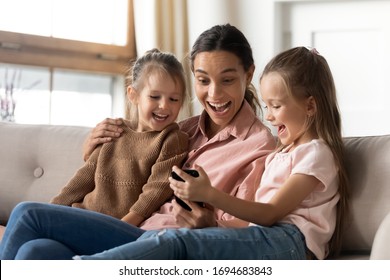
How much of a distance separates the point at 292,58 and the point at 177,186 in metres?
0.47

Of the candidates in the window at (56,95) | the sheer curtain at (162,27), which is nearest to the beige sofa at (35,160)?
the window at (56,95)

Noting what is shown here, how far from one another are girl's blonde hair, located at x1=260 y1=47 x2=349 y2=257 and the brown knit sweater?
16.9 inches

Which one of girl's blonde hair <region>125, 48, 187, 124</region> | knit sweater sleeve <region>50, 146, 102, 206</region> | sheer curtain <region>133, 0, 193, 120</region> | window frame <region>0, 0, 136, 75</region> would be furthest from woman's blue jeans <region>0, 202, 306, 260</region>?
sheer curtain <region>133, 0, 193, 120</region>

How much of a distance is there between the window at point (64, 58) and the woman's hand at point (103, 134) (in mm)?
1269

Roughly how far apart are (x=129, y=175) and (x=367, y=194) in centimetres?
69

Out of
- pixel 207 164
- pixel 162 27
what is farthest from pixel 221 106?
pixel 162 27

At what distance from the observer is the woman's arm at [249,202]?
1.71 meters

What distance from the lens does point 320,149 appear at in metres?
1.82

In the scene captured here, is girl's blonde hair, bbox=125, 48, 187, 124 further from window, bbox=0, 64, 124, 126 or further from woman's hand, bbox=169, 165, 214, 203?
window, bbox=0, 64, 124, 126

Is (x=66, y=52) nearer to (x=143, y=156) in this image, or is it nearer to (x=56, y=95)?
(x=56, y=95)

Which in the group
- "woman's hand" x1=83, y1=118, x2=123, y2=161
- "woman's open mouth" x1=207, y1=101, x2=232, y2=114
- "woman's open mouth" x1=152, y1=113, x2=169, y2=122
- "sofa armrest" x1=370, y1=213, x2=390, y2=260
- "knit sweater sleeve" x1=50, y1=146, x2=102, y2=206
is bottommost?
"sofa armrest" x1=370, y1=213, x2=390, y2=260

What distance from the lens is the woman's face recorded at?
6.82 feet

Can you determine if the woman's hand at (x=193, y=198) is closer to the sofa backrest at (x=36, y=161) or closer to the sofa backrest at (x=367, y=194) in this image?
the sofa backrest at (x=367, y=194)
